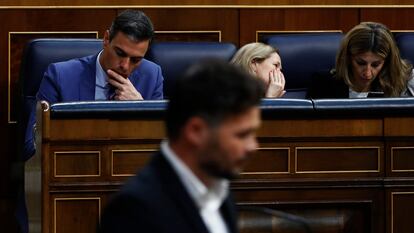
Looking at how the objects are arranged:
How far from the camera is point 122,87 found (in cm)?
390

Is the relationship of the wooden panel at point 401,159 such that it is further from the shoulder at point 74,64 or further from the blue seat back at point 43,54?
the blue seat back at point 43,54

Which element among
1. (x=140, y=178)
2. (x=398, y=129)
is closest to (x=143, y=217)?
(x=140, y=178)

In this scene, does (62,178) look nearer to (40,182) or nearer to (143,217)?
(40,182)

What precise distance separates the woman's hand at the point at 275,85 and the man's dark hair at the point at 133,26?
563mm

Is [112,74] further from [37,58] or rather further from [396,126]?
[396,126]

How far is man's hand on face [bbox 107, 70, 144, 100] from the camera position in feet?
12.8

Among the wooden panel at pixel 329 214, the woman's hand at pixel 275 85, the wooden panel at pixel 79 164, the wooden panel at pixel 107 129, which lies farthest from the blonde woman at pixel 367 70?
the wooden panel at pixel 79 164

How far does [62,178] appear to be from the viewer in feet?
11.2

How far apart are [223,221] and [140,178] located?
0.50 feet

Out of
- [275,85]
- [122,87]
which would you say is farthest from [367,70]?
[122,87]

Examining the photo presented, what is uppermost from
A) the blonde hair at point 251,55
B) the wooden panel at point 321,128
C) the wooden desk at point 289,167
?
the blonde hair at point 251,55

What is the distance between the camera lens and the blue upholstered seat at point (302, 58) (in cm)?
455

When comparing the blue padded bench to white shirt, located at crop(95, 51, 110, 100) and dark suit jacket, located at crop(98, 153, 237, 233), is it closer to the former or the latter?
white shirt, located at crop(95, 51, 110, 100)

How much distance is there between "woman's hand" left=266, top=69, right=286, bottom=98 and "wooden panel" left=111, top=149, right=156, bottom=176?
35.1 inches
